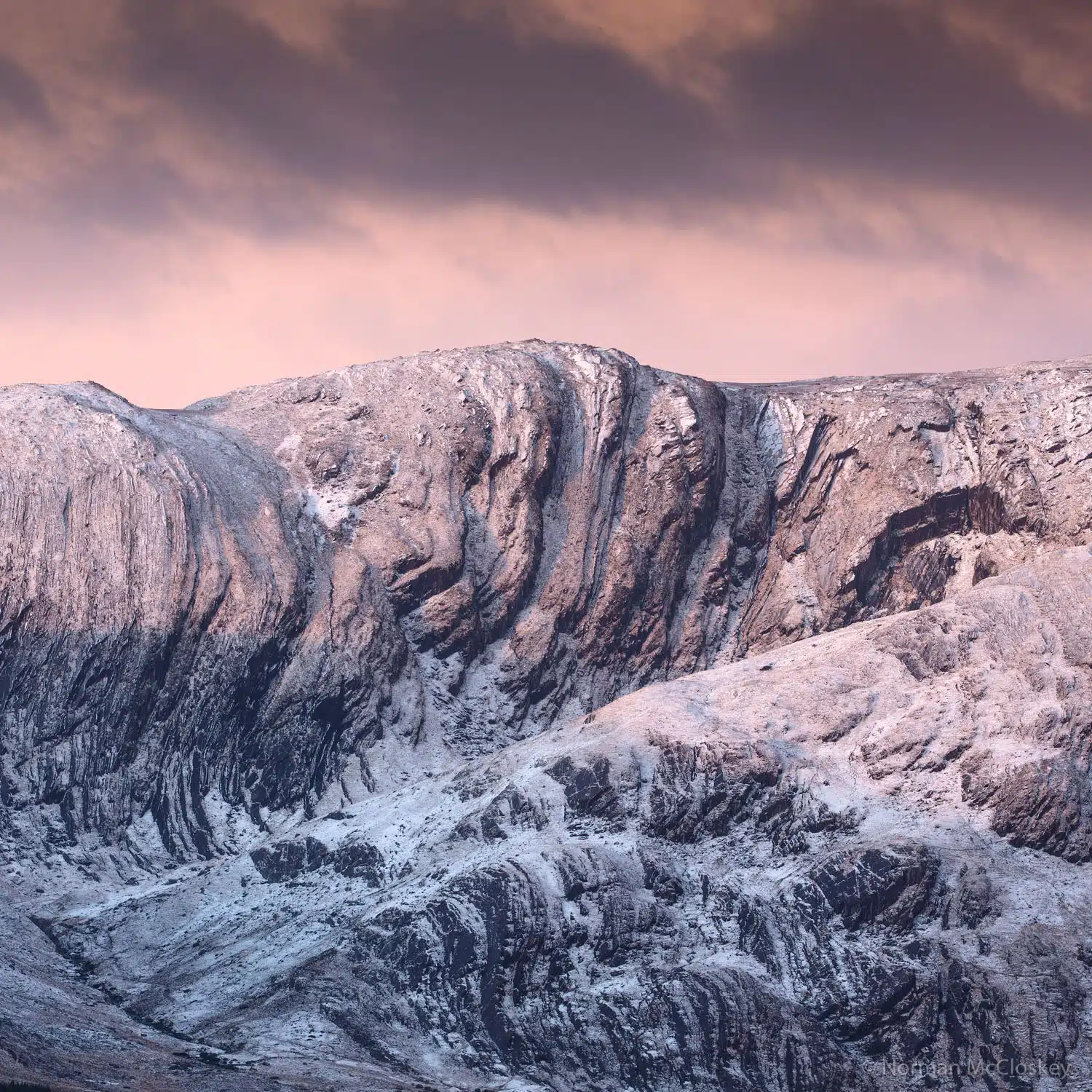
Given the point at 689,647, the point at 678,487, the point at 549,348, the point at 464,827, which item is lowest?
the point at 464,827

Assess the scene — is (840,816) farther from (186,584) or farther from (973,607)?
(186,584)

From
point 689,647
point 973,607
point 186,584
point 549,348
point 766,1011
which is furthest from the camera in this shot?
point 549,348

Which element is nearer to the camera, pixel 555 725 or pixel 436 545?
pixel 555 725

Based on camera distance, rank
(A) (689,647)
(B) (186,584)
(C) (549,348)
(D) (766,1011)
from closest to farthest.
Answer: (D) (766,1011) < (B) (186,584) < (A) (689,647) < (C) (549,348)

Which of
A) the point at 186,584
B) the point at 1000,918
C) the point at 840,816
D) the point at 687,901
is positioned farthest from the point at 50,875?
the point at 1000,918

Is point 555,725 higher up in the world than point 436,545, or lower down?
lower down

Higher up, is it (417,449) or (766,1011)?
(417,449)

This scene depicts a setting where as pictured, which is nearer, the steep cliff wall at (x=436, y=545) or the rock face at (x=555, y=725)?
the rock face at (x=555, y=725)

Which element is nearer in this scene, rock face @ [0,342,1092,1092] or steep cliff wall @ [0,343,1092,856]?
rock face @ [0,342,1092,1092]
